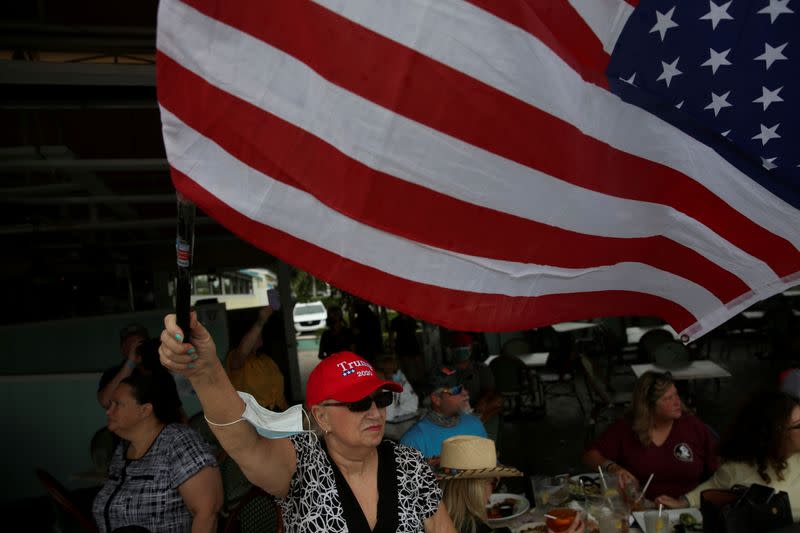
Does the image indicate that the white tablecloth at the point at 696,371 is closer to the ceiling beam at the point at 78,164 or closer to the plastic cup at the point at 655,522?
the plastic cup at the point at 655,522

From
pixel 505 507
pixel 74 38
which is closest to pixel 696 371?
pixel 505 507

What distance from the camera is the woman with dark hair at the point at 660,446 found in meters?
4.06

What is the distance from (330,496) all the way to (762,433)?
2.59 m

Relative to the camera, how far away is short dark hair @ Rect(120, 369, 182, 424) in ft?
10.3

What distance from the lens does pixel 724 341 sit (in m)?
16.4

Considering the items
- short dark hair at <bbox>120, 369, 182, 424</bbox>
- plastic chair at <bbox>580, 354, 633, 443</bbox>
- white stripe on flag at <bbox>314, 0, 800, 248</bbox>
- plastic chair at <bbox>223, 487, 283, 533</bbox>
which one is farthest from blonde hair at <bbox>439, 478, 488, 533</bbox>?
plastic chair at <bbox>580, 354, 633, 443</bbox>

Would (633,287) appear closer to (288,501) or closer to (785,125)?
(785,125)

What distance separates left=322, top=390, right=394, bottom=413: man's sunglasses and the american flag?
408 millimetres

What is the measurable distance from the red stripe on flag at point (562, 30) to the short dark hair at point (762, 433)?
8.29 ft

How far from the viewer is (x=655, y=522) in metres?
3.27

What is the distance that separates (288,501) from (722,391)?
33.5 ft

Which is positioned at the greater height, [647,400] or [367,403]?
[367,403]

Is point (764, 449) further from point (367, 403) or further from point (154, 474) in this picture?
point (154, 474)

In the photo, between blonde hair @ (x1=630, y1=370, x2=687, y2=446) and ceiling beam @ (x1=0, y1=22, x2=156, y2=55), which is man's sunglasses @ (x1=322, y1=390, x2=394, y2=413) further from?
ceiling beam @ (x1=0, y1=22, x2=156, y2=55)
